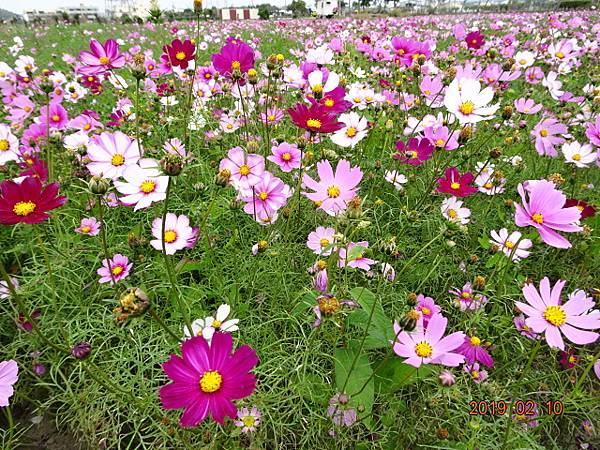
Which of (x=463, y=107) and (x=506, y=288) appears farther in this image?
(x=506, y=288)

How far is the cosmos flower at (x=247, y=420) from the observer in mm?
796

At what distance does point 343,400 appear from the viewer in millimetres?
739

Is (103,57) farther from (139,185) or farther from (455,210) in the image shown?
(455,210)

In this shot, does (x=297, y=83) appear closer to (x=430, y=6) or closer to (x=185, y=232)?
(x=185, y=232)

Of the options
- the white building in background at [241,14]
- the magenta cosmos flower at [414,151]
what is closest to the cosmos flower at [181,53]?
the magenta cosmos flower at [414,151]

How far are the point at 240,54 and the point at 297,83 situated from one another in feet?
0.94

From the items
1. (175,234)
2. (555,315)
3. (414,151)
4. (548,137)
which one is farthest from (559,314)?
(548,137)

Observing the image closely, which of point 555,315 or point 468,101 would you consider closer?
point 555,315

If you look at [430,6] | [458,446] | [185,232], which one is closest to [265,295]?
[185,232]

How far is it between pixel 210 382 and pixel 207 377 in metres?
0.01

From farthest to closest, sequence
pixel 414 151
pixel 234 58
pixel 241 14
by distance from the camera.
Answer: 1. pixel 241 14
2. pixel 414 151
3. pixel 234 58

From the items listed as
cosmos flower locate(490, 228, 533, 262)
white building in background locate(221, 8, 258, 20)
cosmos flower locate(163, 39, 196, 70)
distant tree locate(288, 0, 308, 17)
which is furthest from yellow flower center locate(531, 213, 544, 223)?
white building in background locate(221, 8, 258, 20)

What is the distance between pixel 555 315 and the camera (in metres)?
0.74

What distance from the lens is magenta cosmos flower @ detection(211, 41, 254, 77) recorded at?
125cm
